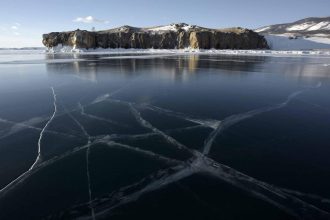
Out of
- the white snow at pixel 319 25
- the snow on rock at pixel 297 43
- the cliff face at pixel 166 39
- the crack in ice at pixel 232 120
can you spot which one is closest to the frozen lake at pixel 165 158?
the crack in ice at pixel 232 120

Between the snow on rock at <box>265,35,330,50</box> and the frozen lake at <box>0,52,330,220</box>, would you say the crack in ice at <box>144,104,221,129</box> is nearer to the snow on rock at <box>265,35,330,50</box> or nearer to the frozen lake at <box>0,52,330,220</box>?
the frozen lake at <box>0,52,330,220</box>

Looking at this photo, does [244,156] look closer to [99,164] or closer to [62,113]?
[99,164]

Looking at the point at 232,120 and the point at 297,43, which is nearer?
the point at 232,120

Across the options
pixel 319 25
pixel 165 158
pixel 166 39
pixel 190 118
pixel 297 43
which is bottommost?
pixel 165 158

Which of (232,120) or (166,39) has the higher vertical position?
(166,39)

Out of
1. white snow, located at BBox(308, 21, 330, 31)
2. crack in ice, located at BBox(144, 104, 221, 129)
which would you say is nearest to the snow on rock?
crack in ice, located at BBox(144, 104, 221, 129)

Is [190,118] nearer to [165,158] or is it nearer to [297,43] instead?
[165,158]

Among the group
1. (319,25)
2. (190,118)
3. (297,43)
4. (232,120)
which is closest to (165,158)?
(190,118)
